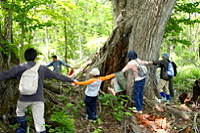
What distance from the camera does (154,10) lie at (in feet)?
→ 16.9

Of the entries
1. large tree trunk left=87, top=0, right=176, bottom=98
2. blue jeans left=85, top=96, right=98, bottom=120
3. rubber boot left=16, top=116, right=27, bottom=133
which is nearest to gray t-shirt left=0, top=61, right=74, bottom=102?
rubber boot left=16, top=116, right=27, bottom=133

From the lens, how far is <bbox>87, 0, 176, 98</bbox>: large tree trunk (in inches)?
206

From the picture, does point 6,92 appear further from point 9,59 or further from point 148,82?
point 148,82

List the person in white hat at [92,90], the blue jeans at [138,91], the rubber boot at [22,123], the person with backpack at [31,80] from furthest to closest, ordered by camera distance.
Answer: the blue jeans at [138,91] < the person in white hat at [92,90] < the rubber boot at [22,123] < the person with backpack at [31,80]

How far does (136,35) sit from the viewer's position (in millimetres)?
5477

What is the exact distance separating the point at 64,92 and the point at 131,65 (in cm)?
269

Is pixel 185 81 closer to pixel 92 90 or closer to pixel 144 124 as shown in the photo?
pixel 144 124

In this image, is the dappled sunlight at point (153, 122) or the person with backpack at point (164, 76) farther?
the person with backpack at point (164, 76)

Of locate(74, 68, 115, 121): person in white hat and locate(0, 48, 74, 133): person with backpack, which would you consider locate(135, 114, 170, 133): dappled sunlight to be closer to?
locate(74, 68, 115, 121): person in white hat

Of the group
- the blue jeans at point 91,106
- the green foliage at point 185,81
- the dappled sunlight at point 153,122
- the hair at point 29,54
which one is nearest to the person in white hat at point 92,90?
the blue jeans at point 91,106

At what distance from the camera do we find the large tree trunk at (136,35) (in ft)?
17.2

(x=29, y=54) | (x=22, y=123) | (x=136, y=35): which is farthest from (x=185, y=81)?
(x=29, y=54)

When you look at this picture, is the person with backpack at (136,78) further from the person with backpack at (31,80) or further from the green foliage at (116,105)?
the person with backpack at (31,80)

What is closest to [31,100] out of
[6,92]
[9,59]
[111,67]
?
[6,92]
